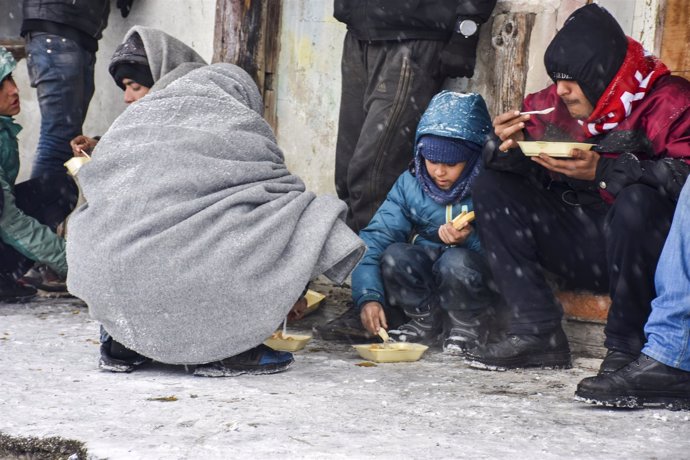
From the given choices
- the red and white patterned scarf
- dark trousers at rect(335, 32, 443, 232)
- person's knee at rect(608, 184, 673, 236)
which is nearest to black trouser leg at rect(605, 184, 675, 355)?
person's knee at rect(608, 184, 673, 236)

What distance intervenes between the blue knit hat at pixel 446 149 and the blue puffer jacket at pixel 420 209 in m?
0.04

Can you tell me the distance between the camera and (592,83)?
161 inches

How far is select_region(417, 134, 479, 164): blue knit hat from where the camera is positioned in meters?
4.79

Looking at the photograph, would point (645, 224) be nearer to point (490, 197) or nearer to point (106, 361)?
point (490, 197)

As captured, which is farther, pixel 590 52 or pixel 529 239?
pixel 529 239

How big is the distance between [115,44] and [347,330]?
337cm

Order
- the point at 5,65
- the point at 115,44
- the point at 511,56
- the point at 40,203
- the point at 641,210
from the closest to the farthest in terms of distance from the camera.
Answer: the point at 641,210 → the point at 511,56 → the point at 5,65 → the point at 40,203 → the point at 115,44

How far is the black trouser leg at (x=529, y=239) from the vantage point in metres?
4.32

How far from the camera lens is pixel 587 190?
4352mm

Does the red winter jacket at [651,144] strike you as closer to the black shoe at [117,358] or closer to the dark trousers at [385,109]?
the dark trousers at [385,109]

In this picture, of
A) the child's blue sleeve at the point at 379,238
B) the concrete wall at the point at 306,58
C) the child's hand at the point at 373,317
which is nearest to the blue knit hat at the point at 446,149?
the child's blue sleeve at the point at 379,238

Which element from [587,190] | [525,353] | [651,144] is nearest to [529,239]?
[587,190]

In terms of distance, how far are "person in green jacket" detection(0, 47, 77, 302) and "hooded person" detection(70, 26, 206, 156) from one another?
4.07ft

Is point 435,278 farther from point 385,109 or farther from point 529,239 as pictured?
point 385,109
